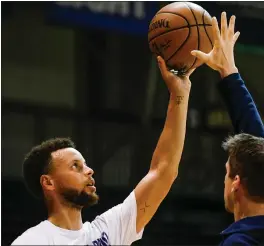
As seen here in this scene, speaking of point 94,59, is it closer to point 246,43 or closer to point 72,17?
point 72,17

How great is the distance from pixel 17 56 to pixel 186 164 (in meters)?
2.89

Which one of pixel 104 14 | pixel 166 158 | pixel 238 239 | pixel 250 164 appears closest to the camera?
pixel 238 239

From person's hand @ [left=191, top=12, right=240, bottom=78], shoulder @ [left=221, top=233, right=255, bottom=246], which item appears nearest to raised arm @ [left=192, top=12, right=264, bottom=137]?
person's hand @ [left=191, top=12, right=240, bottom=78]

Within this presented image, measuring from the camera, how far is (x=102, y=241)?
246 centimetres

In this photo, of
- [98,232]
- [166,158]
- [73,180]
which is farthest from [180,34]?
[98,232]

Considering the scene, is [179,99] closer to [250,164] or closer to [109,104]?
[250,164]

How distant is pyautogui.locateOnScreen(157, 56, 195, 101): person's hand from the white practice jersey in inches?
21.5

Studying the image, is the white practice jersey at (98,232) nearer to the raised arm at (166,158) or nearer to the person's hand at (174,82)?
the raised arm at (166,158)

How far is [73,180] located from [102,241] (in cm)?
29

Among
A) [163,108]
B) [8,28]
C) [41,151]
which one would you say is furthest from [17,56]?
[41,151]

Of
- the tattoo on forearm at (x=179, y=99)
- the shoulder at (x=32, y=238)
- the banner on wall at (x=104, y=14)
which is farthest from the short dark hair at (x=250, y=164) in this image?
the banner on wall at (x=104, y=14)

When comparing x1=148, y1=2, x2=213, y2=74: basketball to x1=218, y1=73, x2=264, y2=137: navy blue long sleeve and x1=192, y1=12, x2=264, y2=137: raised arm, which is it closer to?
x1=192, y1=12, x2=264, y2=137: raised arm

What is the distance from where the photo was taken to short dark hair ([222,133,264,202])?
7.32 feet

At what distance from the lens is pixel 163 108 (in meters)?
8.91
